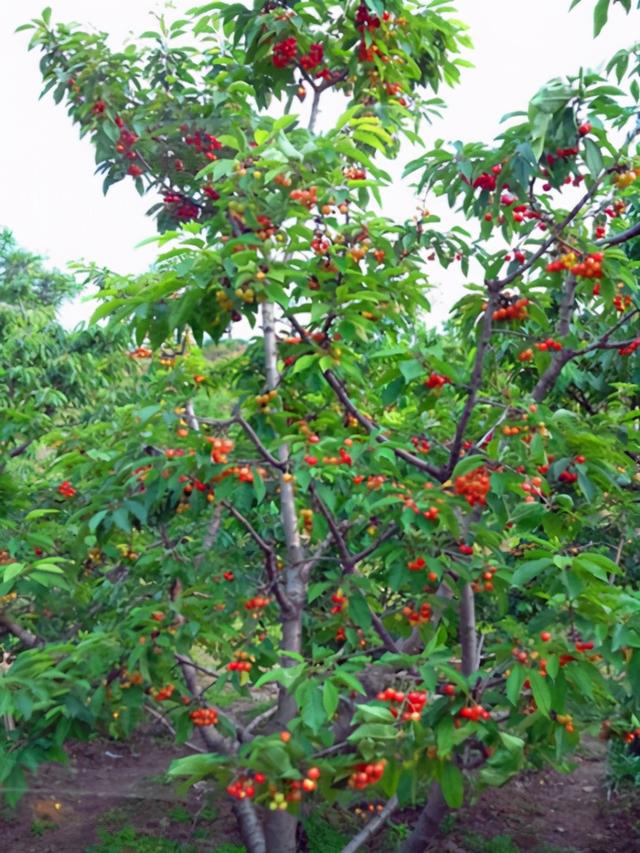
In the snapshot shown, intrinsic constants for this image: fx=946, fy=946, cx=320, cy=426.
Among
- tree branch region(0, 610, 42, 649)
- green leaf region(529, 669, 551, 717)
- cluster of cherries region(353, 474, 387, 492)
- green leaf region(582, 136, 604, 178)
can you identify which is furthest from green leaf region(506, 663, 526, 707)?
tree branch region(0, 610, 42, 649)

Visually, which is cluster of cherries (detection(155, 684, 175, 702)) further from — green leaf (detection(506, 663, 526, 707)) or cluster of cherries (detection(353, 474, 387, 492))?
green leaf (detection(506, 663, 526, 707))

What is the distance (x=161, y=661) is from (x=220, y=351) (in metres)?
17.4

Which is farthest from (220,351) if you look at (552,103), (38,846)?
(552,103)

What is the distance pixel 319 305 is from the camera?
304 cm

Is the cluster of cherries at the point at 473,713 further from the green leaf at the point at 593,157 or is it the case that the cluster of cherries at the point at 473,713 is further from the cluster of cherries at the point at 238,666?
the green leaf at the point at 593,157

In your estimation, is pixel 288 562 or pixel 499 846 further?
pixel 499 846

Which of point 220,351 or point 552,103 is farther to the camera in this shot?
point 220,351

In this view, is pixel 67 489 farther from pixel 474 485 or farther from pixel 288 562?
pixel 474 485

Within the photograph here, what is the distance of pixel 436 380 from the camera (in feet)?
10.0

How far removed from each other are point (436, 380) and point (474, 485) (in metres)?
0.41

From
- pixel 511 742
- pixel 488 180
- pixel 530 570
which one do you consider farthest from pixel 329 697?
pixel 488 180

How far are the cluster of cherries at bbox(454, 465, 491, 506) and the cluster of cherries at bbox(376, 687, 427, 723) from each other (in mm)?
593

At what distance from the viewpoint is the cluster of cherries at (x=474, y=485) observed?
2818 millimetres

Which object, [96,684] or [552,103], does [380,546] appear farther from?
[552,103]
